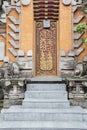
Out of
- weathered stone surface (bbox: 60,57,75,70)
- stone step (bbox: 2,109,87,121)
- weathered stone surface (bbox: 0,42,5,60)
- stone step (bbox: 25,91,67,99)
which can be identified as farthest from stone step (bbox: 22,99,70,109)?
weathered stone surface (bbox: 0,42,5,60)

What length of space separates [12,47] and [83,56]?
3.13m

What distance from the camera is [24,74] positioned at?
1027cm

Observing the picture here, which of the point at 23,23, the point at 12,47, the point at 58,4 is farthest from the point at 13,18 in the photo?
the point at 58,4

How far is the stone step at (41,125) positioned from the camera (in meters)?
6.43

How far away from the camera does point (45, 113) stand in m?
7.41

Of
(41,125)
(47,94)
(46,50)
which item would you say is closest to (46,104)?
(47,94)

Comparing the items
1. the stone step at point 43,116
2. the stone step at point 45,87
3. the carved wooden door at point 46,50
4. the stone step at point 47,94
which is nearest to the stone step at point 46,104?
the stone step at point 47,94

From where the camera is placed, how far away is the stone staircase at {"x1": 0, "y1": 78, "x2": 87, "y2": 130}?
6711 millimetres

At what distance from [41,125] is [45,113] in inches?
28.3

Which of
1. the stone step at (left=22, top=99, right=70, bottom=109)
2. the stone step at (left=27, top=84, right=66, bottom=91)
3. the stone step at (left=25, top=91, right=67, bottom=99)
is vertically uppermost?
the stone step at (left=27, top=84, right=66, bottom=91)

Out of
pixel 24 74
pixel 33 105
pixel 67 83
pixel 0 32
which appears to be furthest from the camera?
pixel 0 32

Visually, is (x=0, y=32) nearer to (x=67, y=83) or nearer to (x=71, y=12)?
(x=71, y=12)

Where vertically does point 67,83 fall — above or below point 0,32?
below

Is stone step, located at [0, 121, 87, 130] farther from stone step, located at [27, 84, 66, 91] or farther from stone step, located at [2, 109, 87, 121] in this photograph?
stone step, located at [27, 84, 66, 91]
